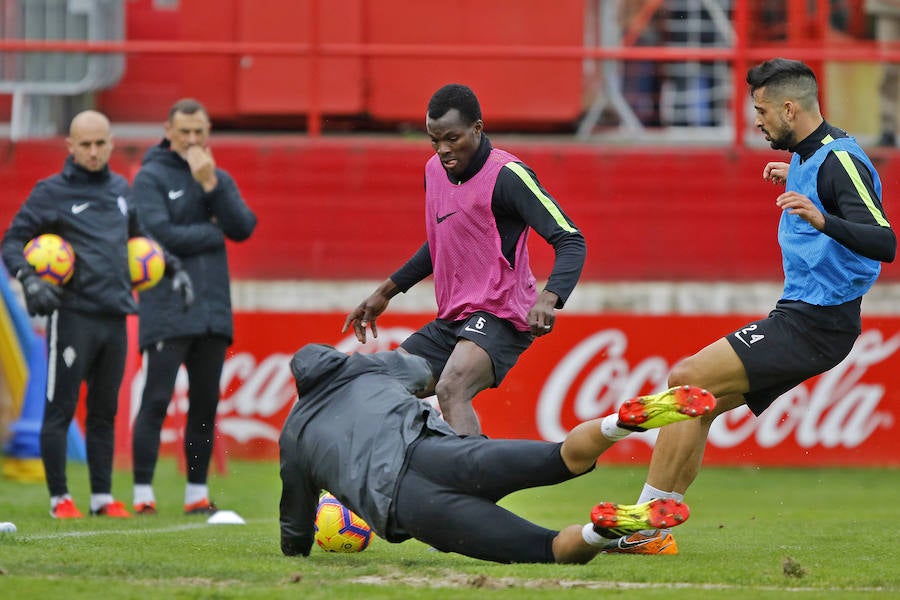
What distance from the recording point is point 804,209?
241 inches

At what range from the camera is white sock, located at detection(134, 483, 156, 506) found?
9133 mm

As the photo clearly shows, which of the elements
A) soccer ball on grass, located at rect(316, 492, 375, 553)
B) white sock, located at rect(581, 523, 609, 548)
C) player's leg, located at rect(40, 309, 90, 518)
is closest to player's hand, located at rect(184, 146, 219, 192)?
player's leg, located at rect(40, 309, 90, 518)

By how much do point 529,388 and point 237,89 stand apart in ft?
17.6

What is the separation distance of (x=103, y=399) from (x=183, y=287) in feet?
2.75

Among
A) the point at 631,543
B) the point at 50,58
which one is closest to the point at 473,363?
the point at 631,543

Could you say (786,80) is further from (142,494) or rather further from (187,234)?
(142,494)

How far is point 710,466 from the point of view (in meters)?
12.9

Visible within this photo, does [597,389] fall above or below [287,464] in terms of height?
below

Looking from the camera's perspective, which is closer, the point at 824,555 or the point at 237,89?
the point at 824,555

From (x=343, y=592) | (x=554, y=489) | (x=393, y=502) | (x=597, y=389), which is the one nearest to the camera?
(x=343, y=592)

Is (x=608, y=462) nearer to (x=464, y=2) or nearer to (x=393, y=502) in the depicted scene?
(x=464, y=2)

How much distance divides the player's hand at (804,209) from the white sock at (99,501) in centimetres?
471

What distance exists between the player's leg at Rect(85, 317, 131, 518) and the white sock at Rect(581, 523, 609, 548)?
13.3 feet

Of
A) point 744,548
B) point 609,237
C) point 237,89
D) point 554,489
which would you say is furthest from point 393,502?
point 237,89
